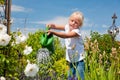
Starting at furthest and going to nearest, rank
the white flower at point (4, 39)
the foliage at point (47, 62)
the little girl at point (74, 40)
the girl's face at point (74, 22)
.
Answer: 1. the girl's face at point (74, 22)
2. the little girl at point (74, 40)
3. the white flower at point (4, 39)
4. the foliage at point (47, 62)

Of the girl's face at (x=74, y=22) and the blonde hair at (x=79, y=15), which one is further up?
the blonde hair at (x=79, y=15)

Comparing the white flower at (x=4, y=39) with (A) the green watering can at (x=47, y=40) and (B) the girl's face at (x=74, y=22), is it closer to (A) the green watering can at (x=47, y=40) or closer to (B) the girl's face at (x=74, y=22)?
(A) the green watering can at (x=47, y=40)

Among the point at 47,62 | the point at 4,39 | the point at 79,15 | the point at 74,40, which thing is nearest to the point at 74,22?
the point at 79,15

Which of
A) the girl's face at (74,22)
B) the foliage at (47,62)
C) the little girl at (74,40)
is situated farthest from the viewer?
the girl's face at (74,22)

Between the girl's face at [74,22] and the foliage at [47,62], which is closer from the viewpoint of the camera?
the foliage at [47,62]

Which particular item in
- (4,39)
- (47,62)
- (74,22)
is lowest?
(47,62)

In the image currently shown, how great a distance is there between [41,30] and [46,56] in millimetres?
3580

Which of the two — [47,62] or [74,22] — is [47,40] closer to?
[74,22]

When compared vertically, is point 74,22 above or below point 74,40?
above

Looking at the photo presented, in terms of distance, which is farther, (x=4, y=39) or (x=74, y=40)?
(x=74, y=40)

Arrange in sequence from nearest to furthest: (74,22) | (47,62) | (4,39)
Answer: (4,39) → (74,22) → (47,62)

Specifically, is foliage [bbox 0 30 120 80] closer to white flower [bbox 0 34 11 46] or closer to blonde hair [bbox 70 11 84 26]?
white flower [bbox 0 34 11 46]

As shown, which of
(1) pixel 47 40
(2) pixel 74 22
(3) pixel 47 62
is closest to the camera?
(1) pixel 47 40

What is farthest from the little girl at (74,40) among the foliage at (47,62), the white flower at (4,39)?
the white flower at (4,39)
